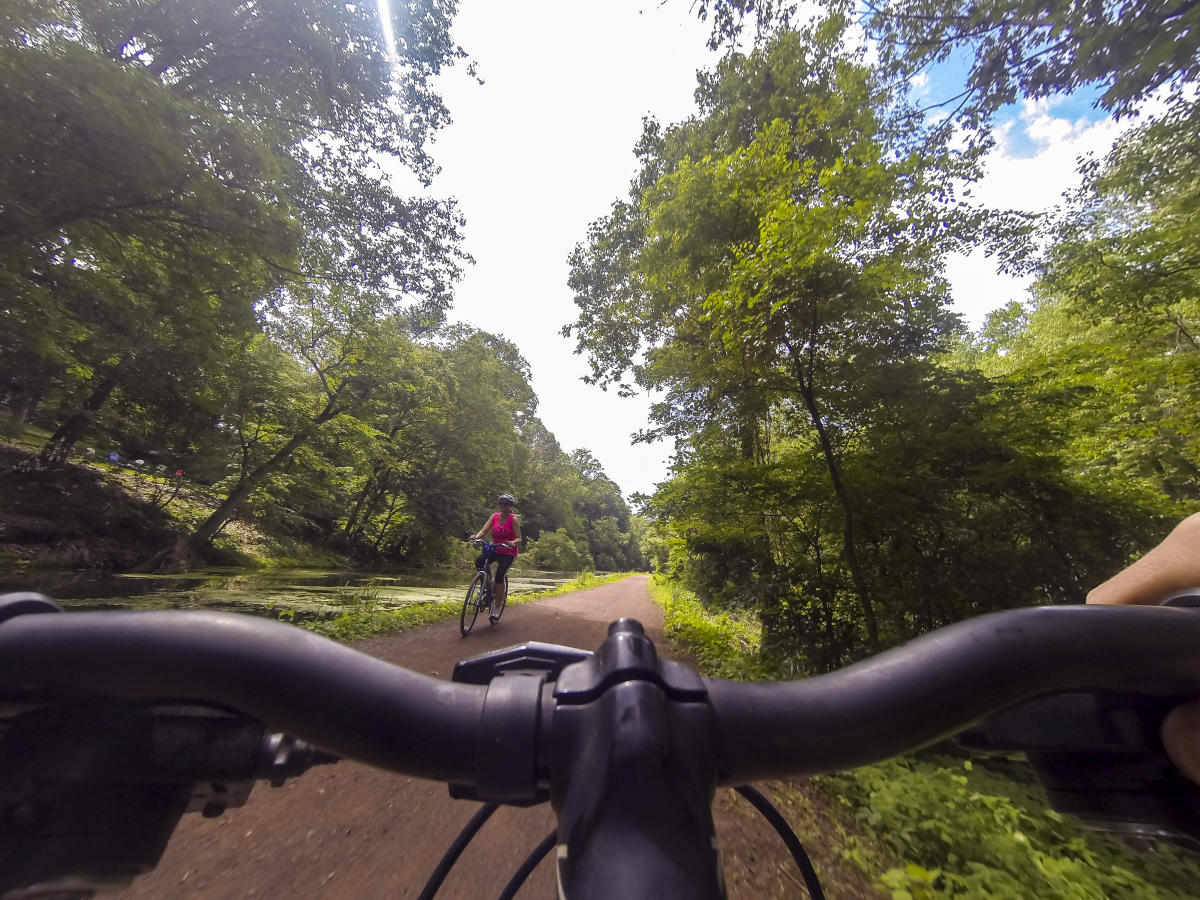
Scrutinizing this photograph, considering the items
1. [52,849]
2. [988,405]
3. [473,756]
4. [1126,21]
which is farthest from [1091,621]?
[1126,21]

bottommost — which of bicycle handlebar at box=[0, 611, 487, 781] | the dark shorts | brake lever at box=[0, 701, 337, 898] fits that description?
brake lever at box=[0, 701, 337, 898]

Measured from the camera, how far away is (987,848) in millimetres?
2150

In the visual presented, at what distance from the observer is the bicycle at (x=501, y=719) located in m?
0.37

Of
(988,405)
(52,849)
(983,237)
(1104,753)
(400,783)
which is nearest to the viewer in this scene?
(52,849)

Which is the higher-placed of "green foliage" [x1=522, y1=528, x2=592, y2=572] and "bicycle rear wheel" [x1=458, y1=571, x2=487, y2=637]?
"green foliage" [x1=522, y1=528, x2=592, y2=572]

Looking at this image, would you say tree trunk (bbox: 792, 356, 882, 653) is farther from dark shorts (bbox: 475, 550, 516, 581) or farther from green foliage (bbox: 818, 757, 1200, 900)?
dark shorts (bbox: 475, 550, 516, 581)

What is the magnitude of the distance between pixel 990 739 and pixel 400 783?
10.5 ft


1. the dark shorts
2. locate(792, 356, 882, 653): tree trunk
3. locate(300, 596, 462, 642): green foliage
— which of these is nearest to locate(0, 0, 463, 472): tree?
locate(300, 596, 462, 642): green foliage

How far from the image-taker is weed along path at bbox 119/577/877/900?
181 centimetres

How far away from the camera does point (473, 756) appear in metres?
0.43

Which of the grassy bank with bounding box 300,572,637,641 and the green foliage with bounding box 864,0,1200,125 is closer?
the green foliage with bounding box 864,0,1200,125

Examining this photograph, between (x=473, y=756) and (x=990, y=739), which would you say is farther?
(x=990, y=739)

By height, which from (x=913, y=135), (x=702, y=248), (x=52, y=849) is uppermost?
(x=913, y=135)

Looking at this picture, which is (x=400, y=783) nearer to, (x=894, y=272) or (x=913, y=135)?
(x=894, y=272)
